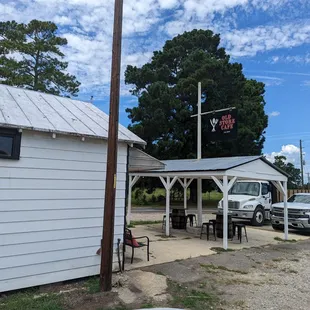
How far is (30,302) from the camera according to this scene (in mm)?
4629

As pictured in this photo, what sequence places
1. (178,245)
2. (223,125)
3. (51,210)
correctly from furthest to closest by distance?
(223,125) → (178,245) → (51,210)

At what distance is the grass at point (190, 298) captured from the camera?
15.8 feet

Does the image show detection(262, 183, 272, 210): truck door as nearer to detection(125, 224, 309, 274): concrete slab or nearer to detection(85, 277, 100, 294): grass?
detection(125, 224, 309, 274): concrete slab

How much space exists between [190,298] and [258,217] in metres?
11.5

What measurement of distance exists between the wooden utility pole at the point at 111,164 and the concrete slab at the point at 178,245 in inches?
60.6

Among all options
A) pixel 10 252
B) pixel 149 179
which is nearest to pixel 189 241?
pixel 10 252

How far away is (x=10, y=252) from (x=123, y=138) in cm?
275

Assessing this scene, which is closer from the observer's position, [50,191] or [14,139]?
[14,139]

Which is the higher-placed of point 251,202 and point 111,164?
point 111,164

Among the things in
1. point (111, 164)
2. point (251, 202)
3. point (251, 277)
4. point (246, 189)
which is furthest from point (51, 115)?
point (246, 189)

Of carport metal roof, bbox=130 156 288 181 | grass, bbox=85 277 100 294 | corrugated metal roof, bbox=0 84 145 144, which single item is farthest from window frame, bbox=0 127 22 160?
carport metal roof, bbox=130 156 288 181

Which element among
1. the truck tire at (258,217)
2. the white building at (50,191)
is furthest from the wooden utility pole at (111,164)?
the truck tire at (258,217)

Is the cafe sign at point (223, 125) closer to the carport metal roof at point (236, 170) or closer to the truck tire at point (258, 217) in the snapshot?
the carport metal roof at point (236, 170)

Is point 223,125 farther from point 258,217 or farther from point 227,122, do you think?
point 258,217
